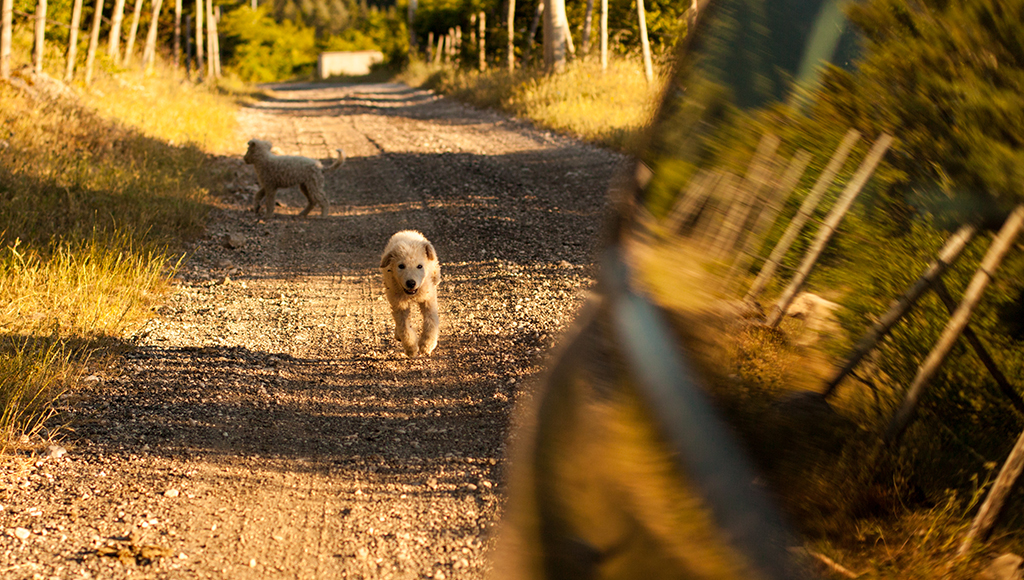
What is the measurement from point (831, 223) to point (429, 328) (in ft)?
14.6

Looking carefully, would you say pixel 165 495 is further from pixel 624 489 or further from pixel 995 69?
pixel 995 69

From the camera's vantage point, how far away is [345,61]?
76.7m

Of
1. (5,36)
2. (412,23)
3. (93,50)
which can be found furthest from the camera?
(412,23)

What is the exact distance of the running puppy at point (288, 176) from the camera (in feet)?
31.0

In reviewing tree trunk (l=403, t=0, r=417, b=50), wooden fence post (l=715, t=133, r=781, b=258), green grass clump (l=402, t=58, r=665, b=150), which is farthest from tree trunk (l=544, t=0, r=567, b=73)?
tree trunk (l=403, t=0, r=417, b=50)

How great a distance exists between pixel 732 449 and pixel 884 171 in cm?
29

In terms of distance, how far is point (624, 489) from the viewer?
0.85 m

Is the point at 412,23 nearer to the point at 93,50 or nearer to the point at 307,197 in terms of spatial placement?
the point at 93,50

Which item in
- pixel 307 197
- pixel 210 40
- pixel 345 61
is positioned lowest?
pixel 345 61

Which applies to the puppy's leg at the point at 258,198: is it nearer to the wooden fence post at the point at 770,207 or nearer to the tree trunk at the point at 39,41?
the tree trunk at the point at 39,41

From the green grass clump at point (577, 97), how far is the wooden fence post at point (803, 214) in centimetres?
1120

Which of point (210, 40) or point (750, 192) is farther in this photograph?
point (210, 40)

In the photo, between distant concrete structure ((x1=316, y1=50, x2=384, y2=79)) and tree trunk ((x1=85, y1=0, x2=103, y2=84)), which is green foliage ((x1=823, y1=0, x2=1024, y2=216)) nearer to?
tree trunk ((x1=85, y1=0, x2=103, y2=84))

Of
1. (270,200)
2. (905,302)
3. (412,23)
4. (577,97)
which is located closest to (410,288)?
(905,302)
